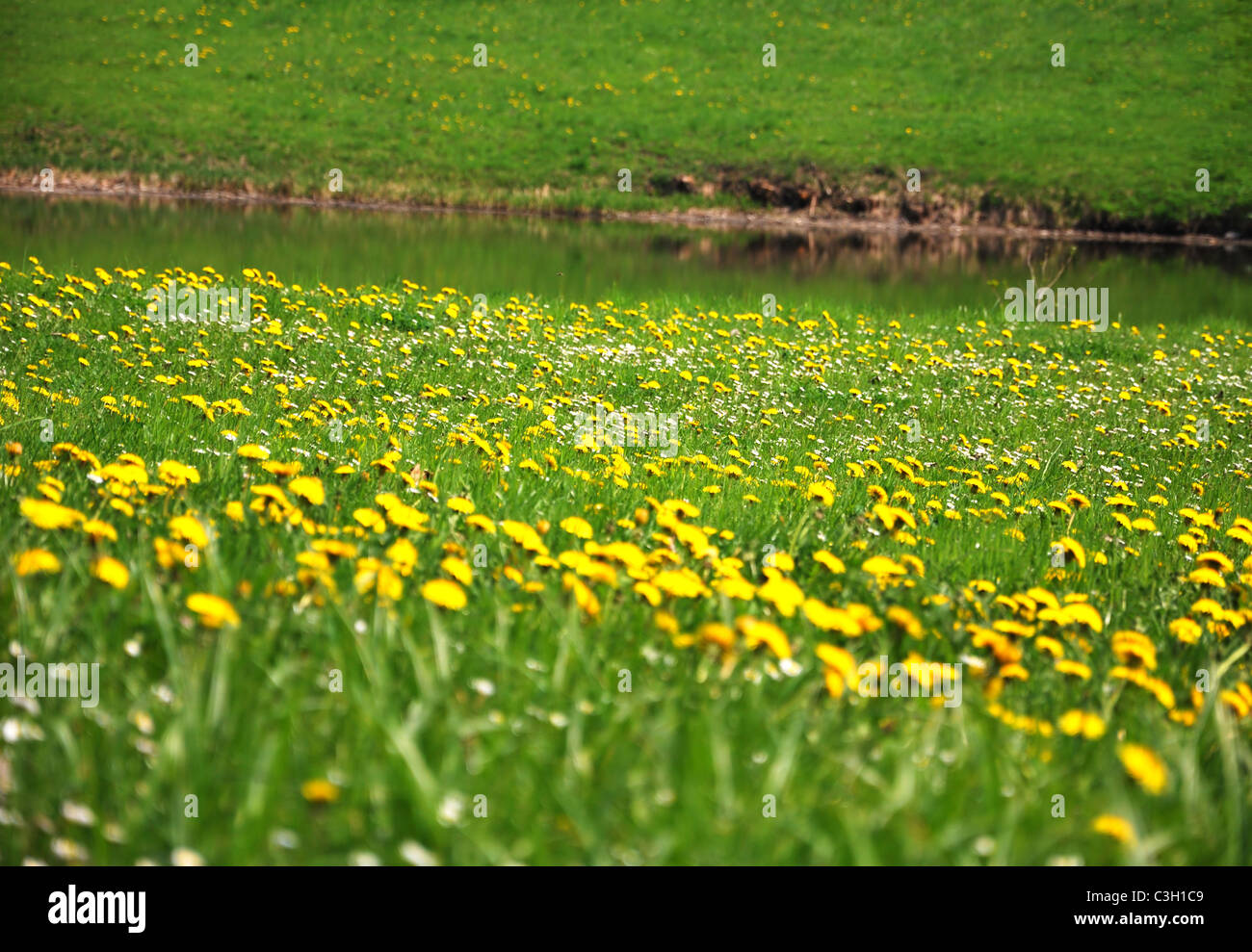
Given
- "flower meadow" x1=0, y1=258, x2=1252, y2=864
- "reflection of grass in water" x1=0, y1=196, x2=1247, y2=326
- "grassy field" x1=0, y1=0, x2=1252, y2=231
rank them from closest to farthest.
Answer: "flower meadow" x1=0, y1=258, x2=1252, y2=864 → "reflection of grass in water" x1=0, y1=196, x2=1247, y2=326 → "grassy field" x1=0, y1=0, x2=1252, y2=231

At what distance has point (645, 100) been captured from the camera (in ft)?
128

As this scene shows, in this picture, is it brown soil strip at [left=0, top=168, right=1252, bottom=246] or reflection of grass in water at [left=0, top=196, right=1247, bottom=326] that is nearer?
reflection of grass in water at [left=0, top=196, right=1247, bottom=326]

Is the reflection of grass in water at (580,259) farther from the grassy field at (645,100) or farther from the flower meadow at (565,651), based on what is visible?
the flower meadow at (565,651)

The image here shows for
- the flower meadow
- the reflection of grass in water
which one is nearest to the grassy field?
the reflection of grass in water

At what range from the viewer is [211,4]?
43.0 metres

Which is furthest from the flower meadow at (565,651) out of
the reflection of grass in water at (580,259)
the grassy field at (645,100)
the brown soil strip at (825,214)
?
the grassy field at (645,100)

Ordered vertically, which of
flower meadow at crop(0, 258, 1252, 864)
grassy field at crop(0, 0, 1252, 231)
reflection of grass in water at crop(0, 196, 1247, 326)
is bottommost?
flower meadow at crop(0, 258, 1252, 864)

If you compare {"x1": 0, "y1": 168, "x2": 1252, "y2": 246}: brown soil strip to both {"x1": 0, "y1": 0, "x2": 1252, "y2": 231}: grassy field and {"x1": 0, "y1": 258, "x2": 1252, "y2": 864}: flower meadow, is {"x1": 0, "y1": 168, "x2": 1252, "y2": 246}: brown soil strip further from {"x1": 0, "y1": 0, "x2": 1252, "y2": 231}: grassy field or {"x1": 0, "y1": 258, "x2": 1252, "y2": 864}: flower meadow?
{"x1": 0, "y1": 258, "x2": 1252, "y2": 864}: flower meadow

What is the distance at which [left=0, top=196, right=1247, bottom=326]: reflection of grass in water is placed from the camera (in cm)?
1361

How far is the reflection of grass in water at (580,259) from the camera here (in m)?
13.6

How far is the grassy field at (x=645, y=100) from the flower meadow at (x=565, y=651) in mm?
Answer: 25278

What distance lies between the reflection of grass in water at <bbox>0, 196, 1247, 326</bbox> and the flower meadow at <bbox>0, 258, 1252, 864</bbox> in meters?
7.36

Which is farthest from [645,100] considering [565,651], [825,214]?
[565,651]

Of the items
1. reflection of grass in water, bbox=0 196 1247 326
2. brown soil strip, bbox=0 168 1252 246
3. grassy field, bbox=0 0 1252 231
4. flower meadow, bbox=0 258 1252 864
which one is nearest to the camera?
flower meadow, bbox=0 258 1252 864
